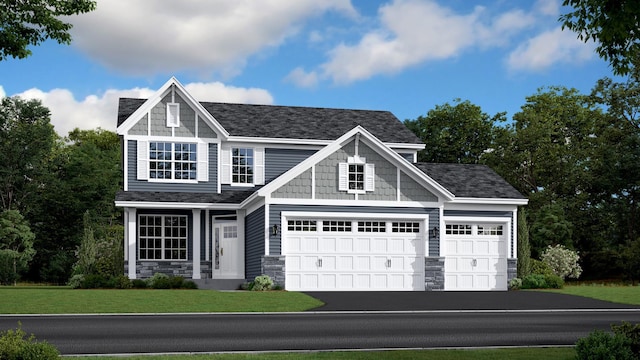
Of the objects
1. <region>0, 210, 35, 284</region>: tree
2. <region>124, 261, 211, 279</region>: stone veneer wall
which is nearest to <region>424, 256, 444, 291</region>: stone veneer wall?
<region>124, 261, 211, 279</region>: stone veneer wall

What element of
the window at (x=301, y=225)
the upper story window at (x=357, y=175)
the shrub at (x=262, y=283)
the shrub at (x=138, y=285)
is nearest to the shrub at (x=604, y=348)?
the shrub at (x=262, y=283)

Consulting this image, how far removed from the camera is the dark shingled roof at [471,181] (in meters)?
36.2

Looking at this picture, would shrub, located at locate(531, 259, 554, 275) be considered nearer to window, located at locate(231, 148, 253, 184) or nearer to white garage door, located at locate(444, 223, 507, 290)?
white garage door, located at locate(444, 223, 507, 290)

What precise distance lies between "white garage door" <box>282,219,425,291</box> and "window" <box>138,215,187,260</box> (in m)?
6.53

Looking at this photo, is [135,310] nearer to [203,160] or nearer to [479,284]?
[203,160]

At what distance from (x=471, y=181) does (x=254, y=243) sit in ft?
35.5

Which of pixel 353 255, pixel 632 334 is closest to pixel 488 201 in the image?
pixel 353 255

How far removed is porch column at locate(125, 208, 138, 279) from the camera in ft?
115

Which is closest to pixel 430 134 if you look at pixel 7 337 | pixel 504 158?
pixel 504 158

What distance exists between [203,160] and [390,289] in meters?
10.5

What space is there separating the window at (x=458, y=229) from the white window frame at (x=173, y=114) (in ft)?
42.6

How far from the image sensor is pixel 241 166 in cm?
3759

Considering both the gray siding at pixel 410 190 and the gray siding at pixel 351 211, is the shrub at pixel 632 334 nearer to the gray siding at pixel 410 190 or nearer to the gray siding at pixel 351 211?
the gray siding at pixel 351 211

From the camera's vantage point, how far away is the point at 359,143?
3294 centimetres
